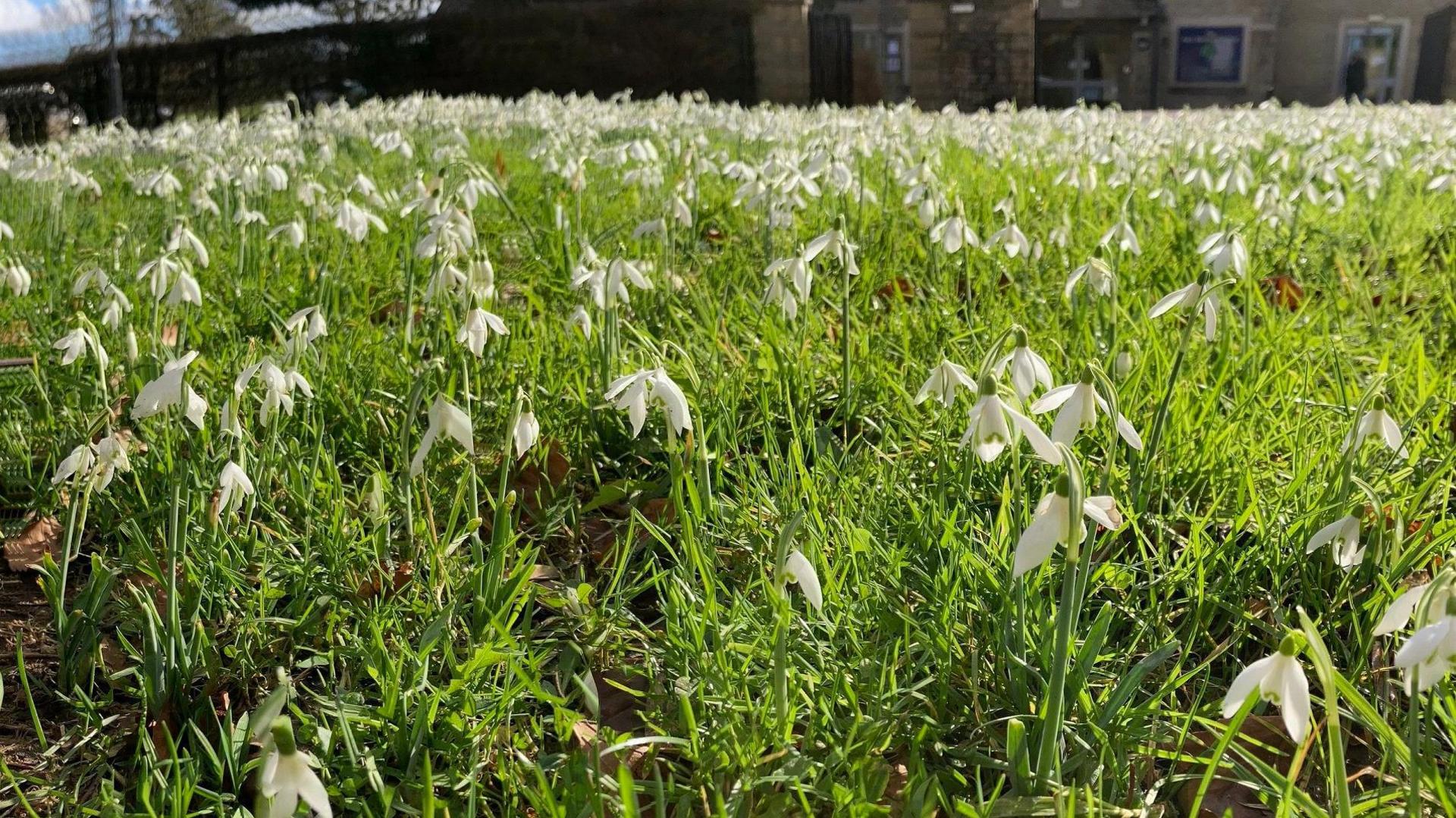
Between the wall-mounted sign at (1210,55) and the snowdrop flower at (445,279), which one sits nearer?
the snowdrop flower at (445,279)

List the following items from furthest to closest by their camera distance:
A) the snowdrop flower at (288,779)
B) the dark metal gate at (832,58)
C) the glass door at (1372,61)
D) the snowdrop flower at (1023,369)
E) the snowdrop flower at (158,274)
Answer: the glass door at (1372,61), the dark metal gate at (832,58), the snowdrop flower at (158,274), the snowdrop flower at (1023,369), the snowdrop flower at (288,779)

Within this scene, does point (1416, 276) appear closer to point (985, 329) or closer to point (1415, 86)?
point (985, 329)

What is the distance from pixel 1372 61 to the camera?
99.7 feet

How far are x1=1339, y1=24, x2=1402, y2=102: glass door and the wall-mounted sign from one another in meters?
2.51

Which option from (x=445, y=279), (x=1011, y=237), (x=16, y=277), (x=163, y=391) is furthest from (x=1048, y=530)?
(x=16, y=277)

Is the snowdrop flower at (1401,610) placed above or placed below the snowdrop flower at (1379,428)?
below

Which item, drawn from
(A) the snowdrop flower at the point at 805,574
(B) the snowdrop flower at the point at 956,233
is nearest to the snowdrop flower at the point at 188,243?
(B) the snowdrop flower at the point at 956,233

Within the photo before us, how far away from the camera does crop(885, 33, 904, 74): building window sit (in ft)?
82.9

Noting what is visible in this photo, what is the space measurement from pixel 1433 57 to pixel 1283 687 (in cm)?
3443

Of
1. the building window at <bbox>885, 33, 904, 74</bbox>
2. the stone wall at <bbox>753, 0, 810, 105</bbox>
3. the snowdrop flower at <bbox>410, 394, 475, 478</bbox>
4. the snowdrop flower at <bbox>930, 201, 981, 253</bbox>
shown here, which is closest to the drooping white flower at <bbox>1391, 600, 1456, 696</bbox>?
the snowdrop flower at <bbox>410, 394, 475, 478</bbox>

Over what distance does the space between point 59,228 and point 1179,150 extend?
5.17 m

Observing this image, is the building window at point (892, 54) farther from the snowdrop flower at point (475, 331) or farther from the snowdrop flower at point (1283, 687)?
the snowdrop flower at point (1283, 687)

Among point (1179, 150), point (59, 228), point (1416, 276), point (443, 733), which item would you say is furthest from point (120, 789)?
point (1179, 150)

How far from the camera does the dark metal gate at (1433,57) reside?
29.1m
